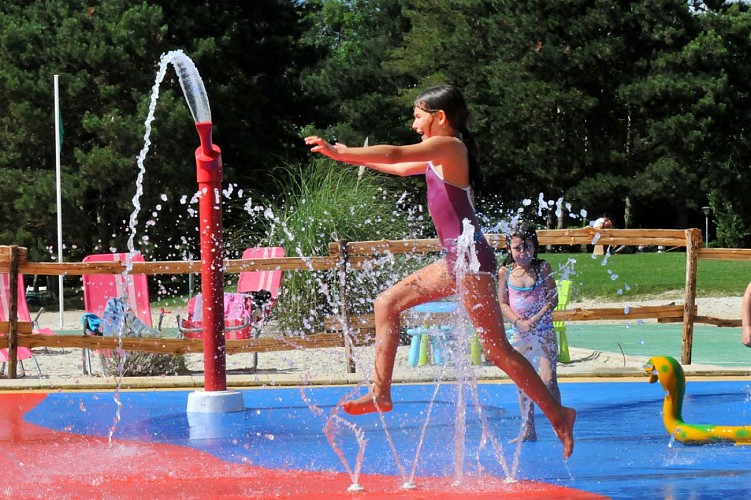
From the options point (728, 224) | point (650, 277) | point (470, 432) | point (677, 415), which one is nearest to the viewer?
point (677, 415)

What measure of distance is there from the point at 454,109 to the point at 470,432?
2.62m

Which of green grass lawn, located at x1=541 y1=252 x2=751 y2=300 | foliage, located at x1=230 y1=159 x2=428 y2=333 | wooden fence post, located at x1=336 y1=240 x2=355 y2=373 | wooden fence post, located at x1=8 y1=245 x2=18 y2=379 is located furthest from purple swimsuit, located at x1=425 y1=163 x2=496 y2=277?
green grass lawn, located at x1=541 y1=252 x2=751 y2=300

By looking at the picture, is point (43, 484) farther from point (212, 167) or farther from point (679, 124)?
point (679, 124)

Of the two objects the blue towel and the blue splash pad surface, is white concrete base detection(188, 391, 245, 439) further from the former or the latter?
the blue towel

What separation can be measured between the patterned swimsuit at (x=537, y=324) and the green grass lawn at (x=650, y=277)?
13574mm

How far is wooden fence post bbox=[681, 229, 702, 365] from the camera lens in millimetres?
11039

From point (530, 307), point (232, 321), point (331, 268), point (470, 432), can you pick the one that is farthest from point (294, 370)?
point (530, 307)

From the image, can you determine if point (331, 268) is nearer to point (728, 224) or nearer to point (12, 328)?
point (12, 328)

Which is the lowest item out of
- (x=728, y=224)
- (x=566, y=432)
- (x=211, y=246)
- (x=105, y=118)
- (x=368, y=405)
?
(x=566, y=432)

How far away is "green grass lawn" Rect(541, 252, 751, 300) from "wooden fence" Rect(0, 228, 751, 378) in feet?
29.1

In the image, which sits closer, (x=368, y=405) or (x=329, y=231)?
(x=368, y=405)

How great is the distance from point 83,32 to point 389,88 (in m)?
17.7

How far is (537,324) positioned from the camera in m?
6.80

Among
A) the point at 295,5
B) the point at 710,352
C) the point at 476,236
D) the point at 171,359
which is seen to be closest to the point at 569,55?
the point at 295,5
